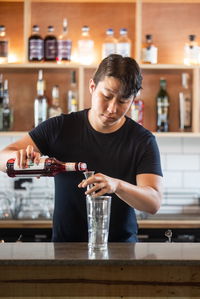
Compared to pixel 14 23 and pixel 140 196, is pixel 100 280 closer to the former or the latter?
pixel 140 196

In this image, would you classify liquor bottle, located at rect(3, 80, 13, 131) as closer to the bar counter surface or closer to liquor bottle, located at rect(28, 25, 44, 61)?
liquor bottle, located at rect(28, 25, 44, 61)

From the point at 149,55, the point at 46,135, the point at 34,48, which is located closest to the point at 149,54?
the point at 149,55

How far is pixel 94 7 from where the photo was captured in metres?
4.50

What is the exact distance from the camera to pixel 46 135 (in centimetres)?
262

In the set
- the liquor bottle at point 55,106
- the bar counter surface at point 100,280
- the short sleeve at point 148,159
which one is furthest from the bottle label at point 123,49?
the bar counter surface at point 100,280

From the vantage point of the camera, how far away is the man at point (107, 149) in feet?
7.88

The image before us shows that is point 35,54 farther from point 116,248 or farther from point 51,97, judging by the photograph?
point 116,248

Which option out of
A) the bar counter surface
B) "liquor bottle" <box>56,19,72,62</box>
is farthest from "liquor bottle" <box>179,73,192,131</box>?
the bar counter surface

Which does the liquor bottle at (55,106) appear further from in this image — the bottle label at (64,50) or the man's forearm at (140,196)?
the man's forearm at (140,196)

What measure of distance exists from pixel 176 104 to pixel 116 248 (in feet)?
8.25

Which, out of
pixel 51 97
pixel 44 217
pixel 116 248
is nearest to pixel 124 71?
pixel 116 248

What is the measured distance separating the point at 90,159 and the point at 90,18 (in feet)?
7.21

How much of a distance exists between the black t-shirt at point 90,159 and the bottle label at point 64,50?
1.75 m

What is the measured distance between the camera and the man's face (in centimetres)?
239
